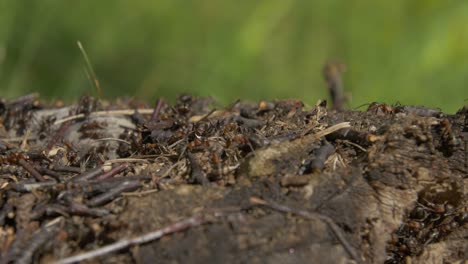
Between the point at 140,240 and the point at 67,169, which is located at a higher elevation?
the point at 67,169

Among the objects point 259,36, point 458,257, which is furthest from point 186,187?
point 259,36

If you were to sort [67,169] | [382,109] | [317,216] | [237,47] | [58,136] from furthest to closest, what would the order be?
1. [237,47]
2. [58,136]
3. [382,109]
4. [67,169]
5. [317,216]

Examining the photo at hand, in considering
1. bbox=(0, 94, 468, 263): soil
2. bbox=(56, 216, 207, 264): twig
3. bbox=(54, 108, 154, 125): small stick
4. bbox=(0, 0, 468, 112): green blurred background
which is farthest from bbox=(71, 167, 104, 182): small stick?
bbox=(0, 0, 468, 112): green blurred background

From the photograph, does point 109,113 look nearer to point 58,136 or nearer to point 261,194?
point 58,136

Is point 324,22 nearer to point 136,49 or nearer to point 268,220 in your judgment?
point 136,49

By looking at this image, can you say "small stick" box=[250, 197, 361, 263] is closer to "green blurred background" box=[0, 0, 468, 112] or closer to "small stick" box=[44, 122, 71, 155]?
"small stick" box=[44, 122, 71, 155]

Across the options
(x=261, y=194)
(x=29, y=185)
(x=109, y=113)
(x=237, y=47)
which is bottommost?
(x=261, y=194)

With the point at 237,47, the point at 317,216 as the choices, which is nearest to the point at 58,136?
the point at 317,216
